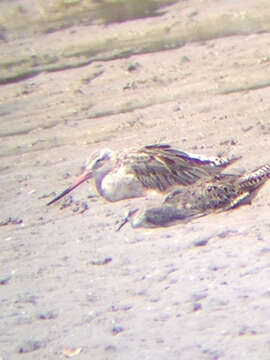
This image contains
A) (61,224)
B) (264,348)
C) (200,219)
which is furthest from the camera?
(61,224)

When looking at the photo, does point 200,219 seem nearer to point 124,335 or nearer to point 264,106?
point 124,335

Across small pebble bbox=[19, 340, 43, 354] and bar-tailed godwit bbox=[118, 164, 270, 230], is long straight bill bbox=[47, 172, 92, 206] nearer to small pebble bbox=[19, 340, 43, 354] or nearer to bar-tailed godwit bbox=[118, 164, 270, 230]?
bar-tailed godwit bbox=[118, 164, 270, 230]

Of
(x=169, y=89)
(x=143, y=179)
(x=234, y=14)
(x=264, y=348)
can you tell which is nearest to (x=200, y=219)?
(x=143, y=179)

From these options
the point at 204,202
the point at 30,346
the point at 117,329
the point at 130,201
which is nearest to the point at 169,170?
the point at 130,201

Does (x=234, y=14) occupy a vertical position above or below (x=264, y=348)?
above

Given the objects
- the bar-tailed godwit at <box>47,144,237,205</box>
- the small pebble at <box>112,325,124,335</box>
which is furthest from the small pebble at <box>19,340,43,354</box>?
the bar-tailed godwit at <box>47,144,237,205</box>

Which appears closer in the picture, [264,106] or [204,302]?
[204,302]

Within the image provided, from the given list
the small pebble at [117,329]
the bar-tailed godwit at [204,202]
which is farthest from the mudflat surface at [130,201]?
the bar-tailed godwit at [204,202]

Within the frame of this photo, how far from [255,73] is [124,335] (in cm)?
617

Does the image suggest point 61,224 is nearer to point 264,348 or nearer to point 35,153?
point 35,153

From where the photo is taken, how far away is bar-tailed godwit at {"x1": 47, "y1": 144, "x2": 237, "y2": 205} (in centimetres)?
848

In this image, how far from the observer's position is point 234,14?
13.6m

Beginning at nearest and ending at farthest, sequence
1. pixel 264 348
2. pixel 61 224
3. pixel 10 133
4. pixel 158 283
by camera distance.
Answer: pixel 264 348 < pixel 158 283 < pixel 61 224 < pixel 10 133

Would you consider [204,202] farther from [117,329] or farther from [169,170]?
[117,329]
